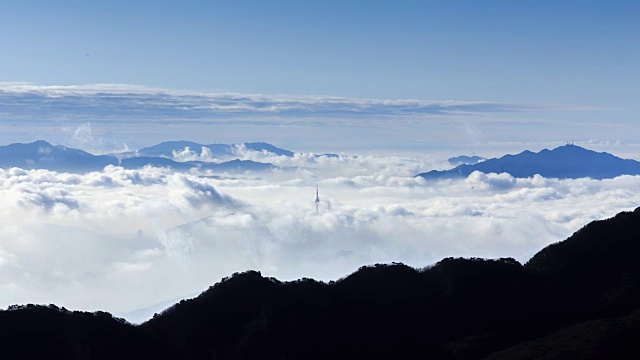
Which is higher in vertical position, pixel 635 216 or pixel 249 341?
pixel 635 216

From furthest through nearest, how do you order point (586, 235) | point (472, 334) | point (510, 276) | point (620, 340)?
point (586, 235) < point (510, 276) < point (472, 334) < point (620, 340)

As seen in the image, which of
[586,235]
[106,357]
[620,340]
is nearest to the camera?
[620,340]

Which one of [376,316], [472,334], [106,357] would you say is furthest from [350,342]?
[106,357]

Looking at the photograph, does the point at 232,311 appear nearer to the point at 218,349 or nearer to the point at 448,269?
the point at 218,349

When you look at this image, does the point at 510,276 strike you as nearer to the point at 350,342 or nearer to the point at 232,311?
the point at 350,342

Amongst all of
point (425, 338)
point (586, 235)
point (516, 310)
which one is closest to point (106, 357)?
point (425, 338)

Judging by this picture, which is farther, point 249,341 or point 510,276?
point 510,276
